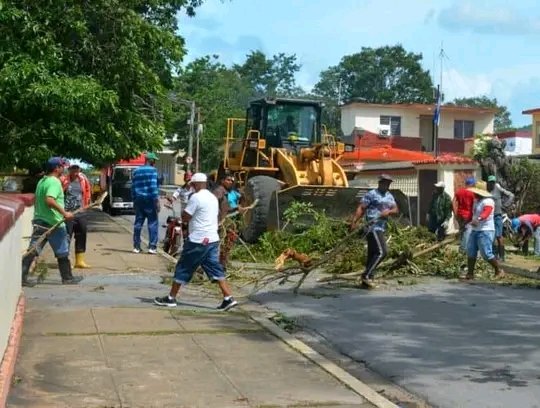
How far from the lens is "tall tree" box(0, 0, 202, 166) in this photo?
728 inches

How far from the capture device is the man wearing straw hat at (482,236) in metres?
13.6

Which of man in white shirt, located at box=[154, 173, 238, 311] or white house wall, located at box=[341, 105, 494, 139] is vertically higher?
white house wall, located at box=[341, 105, 494, 139]

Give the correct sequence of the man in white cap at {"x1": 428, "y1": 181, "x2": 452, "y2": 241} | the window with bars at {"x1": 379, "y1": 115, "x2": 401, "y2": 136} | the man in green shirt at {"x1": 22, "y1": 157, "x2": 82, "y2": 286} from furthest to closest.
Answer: the window with bars at {"x1": 379, "y1": 115, "x2": 401, "y2": 136} < the man in white cap at {"x1": 428, "y1": 181, "x2": 452, "y2": 241} < the man in green shirt at {"x1": 22, "y1": 157, "x2": 82, "y2": 286}

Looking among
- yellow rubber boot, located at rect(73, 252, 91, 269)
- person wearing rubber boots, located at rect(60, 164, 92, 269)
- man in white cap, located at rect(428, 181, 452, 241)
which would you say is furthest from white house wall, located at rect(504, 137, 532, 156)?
yellow rubber boot, located at rect(73, 252, 91, 269)

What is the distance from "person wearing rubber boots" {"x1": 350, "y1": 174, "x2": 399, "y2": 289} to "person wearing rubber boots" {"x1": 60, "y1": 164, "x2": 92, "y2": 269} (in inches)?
162

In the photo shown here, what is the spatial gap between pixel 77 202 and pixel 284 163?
5.66 metres

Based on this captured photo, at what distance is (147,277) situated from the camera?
13344mm

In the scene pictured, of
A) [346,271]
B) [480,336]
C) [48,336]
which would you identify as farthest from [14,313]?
[346,271]

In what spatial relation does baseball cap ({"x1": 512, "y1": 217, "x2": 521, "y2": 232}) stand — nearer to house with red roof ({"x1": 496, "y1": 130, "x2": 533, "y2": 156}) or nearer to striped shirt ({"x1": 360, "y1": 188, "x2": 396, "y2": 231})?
striped shirt ({"x1": 360, "y1": 188, "x2": 396, "y2": 231})

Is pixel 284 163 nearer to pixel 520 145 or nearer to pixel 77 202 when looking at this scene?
pixel 77 202

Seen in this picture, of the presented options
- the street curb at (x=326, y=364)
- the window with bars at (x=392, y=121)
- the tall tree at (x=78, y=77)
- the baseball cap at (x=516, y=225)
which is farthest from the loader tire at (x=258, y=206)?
the window with bars at (x=392, y=121)

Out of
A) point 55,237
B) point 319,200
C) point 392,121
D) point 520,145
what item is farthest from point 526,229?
point 392,121

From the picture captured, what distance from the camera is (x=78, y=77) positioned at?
19312 millimetres

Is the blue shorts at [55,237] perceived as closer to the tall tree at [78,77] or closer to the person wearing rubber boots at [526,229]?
the tall tree at [78,77]
